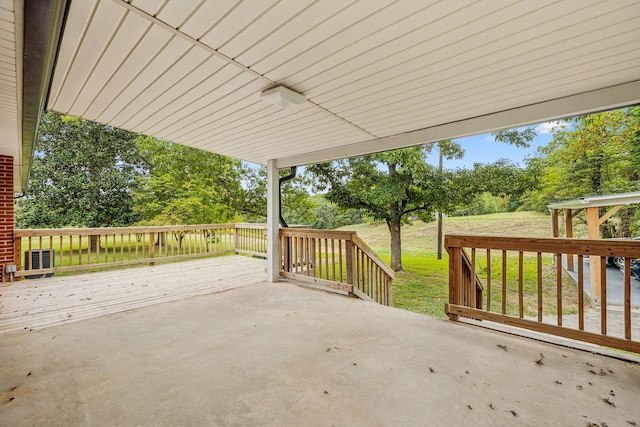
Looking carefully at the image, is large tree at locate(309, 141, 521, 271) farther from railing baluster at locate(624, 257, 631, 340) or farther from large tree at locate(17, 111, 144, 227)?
large tree at locate(17, 111, 144, 227)

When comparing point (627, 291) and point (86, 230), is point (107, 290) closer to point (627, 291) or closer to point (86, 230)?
point (86, 230)

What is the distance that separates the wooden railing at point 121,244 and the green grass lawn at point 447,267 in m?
4.91

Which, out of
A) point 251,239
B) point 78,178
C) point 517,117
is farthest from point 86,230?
point 517,117

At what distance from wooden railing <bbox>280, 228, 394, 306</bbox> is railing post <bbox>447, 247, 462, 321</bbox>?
1.52 m

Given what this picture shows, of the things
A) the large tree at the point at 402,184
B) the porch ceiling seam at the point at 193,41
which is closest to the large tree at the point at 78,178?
the large tree at the point at 402,184

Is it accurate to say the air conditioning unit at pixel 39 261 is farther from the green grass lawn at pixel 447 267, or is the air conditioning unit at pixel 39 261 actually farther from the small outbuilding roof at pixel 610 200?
the small outbuilding roof at pixel 610 200

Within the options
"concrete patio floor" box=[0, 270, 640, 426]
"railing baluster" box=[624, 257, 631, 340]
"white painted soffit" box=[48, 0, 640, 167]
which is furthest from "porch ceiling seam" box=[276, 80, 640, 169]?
"concrete patio floor" box=[0, 270, 640, 426]

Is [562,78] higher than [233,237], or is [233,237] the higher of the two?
[562,78]

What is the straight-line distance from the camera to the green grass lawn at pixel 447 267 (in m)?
7.19

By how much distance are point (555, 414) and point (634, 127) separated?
9143 mm

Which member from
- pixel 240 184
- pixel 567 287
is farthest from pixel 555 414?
pixel 240 184

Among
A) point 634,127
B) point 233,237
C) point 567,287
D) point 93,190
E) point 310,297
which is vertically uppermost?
point 634,127

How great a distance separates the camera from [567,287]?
8008 millimetres

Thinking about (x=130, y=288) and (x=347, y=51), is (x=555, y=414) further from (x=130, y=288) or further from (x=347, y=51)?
(x=130, y=288)
